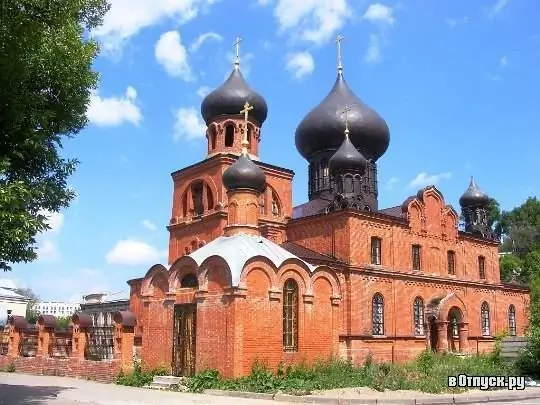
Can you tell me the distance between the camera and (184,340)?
17625 millimetres

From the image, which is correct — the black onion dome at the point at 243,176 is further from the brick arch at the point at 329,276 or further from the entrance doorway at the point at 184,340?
the entrance doorway at the point at 184,340

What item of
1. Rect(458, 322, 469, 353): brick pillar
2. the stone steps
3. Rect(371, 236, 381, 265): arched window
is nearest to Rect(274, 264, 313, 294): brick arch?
the stone steps

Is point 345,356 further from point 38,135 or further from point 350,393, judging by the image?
point 38,135

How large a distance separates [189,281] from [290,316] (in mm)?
3129

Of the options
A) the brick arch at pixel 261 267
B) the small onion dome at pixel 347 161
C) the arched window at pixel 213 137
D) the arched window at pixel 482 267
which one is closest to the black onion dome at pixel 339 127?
the small onion dome at pixel 347 161

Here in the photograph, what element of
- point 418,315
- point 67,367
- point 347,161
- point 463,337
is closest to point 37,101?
point 67,367

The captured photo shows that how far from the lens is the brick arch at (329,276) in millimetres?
18625

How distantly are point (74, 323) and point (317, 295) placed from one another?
7.90m

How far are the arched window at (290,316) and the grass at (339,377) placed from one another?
26.4 inches

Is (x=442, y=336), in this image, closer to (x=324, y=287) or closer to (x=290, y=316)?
(x=324, y=287)

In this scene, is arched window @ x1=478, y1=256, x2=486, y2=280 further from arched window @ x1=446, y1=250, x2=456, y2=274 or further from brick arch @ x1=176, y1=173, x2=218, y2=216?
brick arch @ x1=176, y1=173, x2=218, y2=216

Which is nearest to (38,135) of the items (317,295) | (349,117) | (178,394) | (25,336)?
(178,394)

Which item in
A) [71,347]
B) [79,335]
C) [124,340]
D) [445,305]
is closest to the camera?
[124,340]

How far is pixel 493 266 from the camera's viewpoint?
26578 millimetres
